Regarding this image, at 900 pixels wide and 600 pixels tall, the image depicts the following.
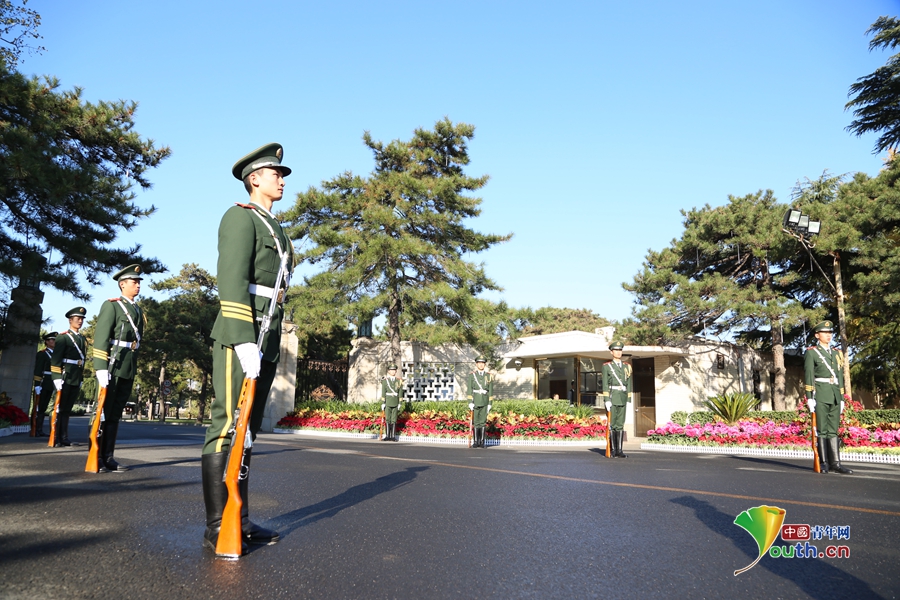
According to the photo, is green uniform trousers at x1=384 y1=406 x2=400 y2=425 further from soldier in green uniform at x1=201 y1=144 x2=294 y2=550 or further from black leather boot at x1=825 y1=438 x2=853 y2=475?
soldier in green uniform at x1=201 y1=144 x2=294 y2=550

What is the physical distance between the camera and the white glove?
296 centimetres

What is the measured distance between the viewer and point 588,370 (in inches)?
1025

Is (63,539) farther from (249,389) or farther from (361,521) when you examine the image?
(361,521)

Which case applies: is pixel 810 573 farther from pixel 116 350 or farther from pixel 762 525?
pixel 116 350

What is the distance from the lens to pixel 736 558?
9.52ft

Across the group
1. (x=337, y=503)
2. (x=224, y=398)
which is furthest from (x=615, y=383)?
(x=224, y=398)

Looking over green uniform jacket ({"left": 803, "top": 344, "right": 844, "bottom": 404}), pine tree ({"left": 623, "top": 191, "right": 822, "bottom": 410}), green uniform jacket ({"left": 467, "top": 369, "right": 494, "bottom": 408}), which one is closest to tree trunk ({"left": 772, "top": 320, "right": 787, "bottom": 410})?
pine tree ({"left": 623, "top": 191, "right": 822, "bottom": 410})

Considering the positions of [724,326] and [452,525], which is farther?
[724,326]

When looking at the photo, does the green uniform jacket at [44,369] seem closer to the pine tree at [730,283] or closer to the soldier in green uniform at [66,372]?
the soldier in green uniform at [66,372]

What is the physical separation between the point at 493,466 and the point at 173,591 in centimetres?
581

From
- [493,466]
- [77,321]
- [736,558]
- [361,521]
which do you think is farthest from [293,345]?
[736,558]

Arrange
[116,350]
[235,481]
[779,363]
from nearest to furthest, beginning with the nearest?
[235,481] < [116,350] < [779,363]

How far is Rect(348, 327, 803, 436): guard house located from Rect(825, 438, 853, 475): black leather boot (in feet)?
48.6

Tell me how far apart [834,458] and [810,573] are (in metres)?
6.25
